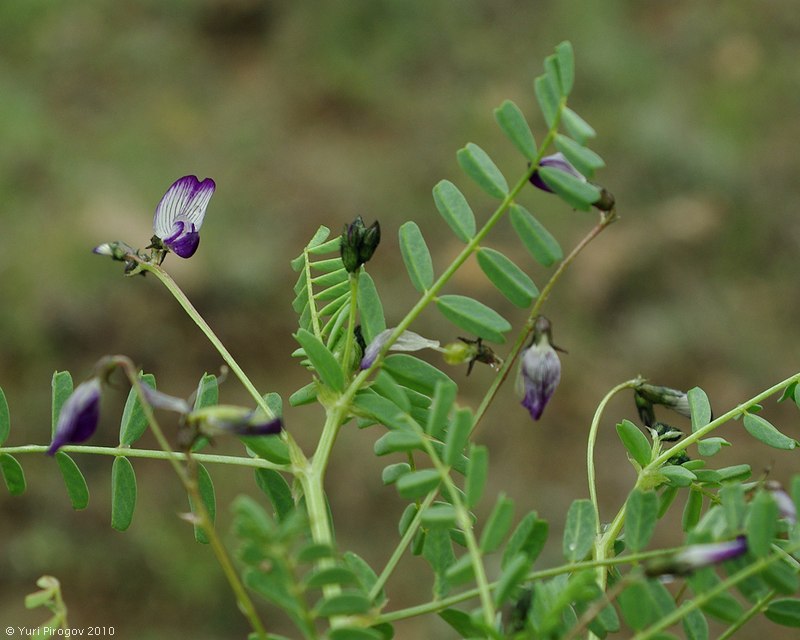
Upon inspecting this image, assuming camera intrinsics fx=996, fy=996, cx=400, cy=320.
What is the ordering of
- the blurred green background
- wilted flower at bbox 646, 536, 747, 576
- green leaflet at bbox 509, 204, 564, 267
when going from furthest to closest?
the blurred green background
green leaflet at bbox 509, 204, 564, 267
wilted flower at bbox 646, 536, 747, 576

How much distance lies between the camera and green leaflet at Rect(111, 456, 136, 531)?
71cm

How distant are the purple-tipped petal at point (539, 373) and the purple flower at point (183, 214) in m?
0.26

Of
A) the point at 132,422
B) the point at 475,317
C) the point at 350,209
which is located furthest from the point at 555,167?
the point at 350,209

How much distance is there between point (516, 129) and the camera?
60 cm

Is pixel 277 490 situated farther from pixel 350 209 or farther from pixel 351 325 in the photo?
pixel 350 209

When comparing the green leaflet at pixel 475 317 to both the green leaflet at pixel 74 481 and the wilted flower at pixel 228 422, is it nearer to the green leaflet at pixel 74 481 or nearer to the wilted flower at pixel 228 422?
the wilted flower at pixel 228 422

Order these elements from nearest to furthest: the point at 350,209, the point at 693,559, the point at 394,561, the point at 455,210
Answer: the point at 693,559, the point at 394,561, the point at 455,210, the point at 350,209

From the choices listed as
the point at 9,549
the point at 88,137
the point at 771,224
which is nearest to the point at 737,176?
the point at 771,224

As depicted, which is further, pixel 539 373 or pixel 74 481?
pixel 74 481

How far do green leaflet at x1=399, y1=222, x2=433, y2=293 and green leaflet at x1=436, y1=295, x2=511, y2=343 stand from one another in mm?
24

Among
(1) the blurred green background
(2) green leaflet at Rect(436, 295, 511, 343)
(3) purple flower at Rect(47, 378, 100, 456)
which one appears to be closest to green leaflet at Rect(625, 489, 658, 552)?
(2) green leaflet at Rect(436, 295, 511, 343)

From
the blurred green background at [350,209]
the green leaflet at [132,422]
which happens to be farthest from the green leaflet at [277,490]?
the blurred green background at [350,209]

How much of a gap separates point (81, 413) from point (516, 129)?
299mm

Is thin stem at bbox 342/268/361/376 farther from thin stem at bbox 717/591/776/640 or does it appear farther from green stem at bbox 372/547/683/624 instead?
thin stem at bbox 717/591/776/640
